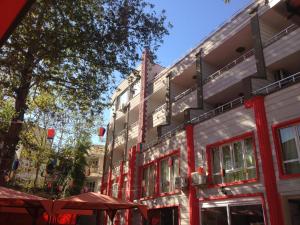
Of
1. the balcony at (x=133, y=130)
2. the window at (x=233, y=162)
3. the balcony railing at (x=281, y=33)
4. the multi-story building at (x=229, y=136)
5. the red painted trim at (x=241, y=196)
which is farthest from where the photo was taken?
the balcony at (x=133, y=130)

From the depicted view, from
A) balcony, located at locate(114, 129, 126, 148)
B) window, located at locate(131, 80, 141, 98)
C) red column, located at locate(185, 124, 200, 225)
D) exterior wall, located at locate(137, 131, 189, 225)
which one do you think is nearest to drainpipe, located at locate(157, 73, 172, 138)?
exterior wall, located at locate(137, 131, 189, 225)

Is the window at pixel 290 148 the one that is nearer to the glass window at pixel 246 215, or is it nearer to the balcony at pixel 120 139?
the glass window at pixel 246 215

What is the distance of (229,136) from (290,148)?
10.4ft

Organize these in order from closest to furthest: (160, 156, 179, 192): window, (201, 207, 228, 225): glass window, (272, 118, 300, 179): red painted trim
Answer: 1. (272, 118, 300, 179): red painted trim
2. (201, 207, 228, 225): glass window
3. (160, 156, 179, 192): window

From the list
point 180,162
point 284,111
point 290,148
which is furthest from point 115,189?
point 284,111

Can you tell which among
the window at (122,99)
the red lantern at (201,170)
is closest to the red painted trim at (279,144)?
the red lantern at (201,170)

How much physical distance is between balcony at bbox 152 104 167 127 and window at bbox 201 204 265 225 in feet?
29.3

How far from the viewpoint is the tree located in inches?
481

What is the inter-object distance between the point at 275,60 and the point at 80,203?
1103 cm

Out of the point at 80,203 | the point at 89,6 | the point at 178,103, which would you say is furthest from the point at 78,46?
the point at 178,103

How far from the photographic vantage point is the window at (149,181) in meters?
20.7

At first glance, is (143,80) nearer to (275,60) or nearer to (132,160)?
(132,160)

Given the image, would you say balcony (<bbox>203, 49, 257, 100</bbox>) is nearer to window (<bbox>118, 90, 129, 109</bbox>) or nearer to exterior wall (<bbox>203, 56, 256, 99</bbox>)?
exterior wall (<bbox>203, 56, 256, 99</bbox>)

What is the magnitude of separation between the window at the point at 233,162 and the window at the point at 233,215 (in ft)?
4.14
